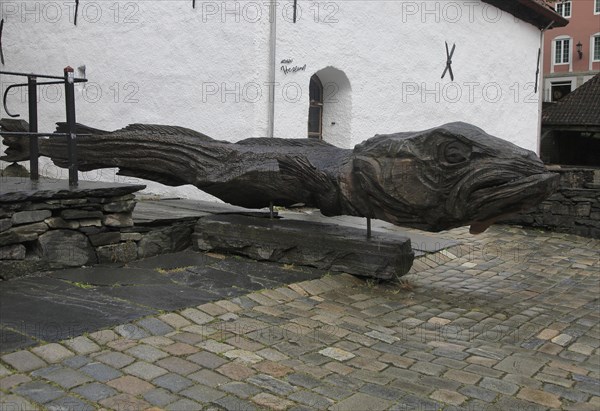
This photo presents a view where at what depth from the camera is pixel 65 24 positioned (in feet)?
35.0

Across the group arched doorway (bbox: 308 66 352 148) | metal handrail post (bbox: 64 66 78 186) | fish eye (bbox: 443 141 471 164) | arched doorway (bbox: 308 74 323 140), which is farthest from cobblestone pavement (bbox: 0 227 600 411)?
arched doorway (bbox: 308 74 323 140)

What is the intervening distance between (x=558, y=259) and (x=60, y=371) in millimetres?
5992

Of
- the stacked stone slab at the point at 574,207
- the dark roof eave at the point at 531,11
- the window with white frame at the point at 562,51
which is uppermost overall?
the window with white frame at the point at 562,51

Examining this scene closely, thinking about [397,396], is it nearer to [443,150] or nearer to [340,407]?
[340,407]

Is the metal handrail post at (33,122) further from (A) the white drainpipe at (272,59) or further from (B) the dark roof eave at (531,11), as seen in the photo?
(B) the dark roof eave at (531,11)

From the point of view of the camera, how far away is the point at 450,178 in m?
4.39

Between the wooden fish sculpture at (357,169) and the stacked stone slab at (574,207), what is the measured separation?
16.4ft

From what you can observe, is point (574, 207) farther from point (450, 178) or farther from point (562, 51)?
point (562, 51)

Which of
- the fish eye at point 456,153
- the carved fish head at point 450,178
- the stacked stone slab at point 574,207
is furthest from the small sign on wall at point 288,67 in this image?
the fish eye at point 456,153

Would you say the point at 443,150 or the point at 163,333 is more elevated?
the point at 443,150

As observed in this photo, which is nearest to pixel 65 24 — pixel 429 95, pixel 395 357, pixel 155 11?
pixel 155 11

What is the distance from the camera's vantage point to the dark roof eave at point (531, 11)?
1312 centimetres

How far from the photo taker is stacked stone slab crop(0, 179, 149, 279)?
169 inches

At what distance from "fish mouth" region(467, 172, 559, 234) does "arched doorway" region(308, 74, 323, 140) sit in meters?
6.04
